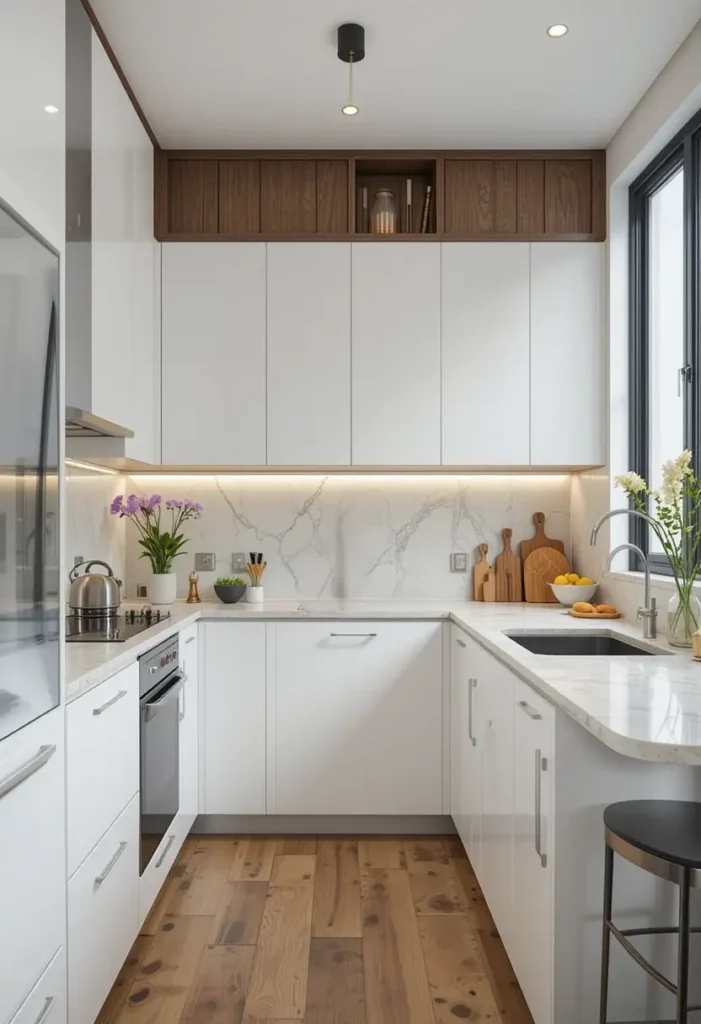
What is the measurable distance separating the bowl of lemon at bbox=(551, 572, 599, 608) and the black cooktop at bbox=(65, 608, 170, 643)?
161cm

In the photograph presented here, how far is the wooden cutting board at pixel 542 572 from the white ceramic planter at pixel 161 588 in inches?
62.7

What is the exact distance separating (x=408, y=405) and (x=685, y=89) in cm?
147

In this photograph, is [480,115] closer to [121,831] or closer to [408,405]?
[408,405]

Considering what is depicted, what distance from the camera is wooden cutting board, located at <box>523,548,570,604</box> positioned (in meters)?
3.72

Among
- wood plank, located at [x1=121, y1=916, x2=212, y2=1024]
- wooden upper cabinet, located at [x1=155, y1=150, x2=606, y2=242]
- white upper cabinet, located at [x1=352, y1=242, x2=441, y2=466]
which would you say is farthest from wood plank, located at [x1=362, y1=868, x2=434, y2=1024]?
wooden upper cabinet, located at [x1=155, y1=150, x2=606, y2=242]

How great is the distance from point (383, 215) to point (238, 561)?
65.8 inches

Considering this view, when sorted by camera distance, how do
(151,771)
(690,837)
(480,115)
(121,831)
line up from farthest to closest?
(480,115) < (151,771) < (121,831) < (690,837)

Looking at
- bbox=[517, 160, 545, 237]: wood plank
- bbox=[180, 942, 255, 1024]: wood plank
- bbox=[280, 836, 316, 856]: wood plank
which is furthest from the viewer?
bbox=[517, 160, 545, 237]: wood plank

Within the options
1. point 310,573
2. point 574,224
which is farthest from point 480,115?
point 310,573

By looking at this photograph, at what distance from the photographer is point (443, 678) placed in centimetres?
329

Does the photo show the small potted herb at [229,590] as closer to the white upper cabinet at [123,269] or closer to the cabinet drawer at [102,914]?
the white upper cabinet at [123,269]

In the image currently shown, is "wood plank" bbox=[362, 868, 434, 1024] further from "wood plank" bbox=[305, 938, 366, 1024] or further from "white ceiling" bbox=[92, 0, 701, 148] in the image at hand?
"white ceiling" bbox=[92, 0, 701, 148]

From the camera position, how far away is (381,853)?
3146mm

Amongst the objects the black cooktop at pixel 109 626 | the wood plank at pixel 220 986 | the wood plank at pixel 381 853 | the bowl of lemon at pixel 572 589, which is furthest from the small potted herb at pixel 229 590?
the wood plank at pixel 220 986
